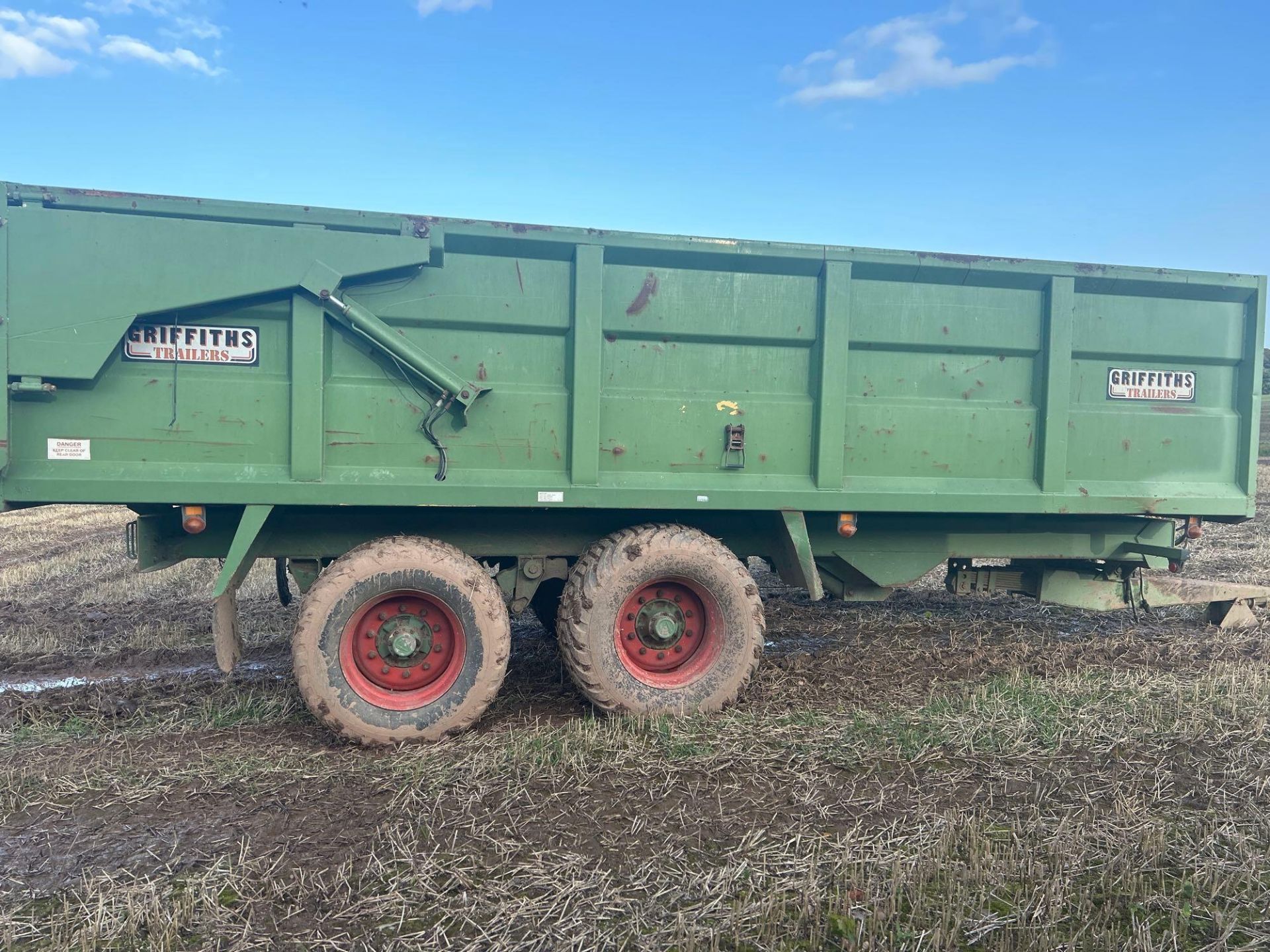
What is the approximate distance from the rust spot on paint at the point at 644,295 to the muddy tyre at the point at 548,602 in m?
1.98

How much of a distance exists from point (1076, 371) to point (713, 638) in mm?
2812

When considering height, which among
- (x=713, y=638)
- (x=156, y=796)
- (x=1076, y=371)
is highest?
(x=1076, y=371)

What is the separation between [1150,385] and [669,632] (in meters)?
3.44

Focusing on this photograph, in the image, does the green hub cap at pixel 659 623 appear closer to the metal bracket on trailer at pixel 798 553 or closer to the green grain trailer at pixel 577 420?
the green grain trailer at pixel 577 420

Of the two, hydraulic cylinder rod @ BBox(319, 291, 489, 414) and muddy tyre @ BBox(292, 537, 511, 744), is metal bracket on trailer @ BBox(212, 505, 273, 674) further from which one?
hydraulic cylinder rod @ BBox(319, 291, 489, 414)

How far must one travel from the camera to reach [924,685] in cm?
500

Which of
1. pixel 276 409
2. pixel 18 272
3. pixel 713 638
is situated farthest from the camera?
pixel 713 638

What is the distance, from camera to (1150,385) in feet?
16.4

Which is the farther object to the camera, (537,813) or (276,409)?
(276,409)

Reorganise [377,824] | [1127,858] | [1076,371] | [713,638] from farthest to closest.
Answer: [1076,371] → [713,638] → [377,824] → [1127,858]

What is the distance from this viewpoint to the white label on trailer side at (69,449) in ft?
12.9

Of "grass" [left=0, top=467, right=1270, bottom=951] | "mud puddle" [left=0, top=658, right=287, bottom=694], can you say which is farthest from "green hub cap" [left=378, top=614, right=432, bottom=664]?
"mud puddle" [left=0, top=658, right=287, bottom=694]

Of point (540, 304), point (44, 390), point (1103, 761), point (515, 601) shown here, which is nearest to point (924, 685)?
point (1103, 761)

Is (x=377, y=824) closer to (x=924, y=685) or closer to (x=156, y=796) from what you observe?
(x=156, y=796)
